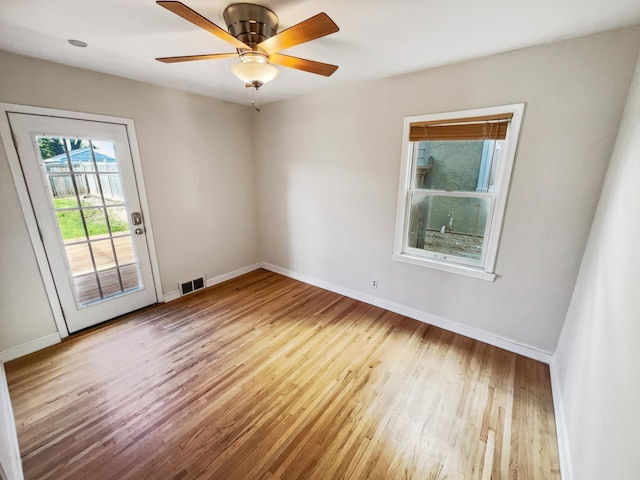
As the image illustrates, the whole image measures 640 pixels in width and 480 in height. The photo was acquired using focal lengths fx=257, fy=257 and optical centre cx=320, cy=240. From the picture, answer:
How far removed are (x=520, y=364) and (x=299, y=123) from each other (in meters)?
3.44

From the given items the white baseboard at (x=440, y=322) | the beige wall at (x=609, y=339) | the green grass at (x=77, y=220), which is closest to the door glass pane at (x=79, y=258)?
the green grass at (x=77, y=220)

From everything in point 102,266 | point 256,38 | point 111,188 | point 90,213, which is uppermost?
point 256,38

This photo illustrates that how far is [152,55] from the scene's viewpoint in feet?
6.79

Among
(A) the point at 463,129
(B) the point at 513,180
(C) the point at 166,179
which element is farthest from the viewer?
(C) the point at 166,179

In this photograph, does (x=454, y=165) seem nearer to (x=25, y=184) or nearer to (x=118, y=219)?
(x=118, y=219)

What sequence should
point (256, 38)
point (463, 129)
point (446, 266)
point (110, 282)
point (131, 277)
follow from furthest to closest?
1. point (131, 277)
2. point (110, 282)
3. point (446, 266)
4. point (463, 129)
5. point (256, 38)

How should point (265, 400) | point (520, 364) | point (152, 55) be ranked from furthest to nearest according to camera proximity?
1. point (520, 364)
2. point (152, 55)
3. point (265, 400)

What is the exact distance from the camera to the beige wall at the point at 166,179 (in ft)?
7.04

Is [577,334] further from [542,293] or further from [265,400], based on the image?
[265,400]

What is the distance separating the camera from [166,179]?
3064 millimetres

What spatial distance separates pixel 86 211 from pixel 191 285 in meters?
1.41

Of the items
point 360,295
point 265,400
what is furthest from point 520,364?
point 265,400

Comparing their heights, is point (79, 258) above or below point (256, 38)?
below

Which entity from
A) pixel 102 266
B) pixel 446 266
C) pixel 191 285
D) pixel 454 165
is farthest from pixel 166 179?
pixel 446 266
